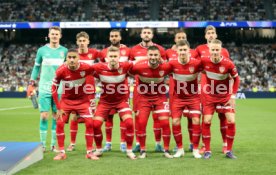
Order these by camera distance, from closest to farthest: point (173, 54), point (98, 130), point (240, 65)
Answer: point (98, 130), point (173, 54), point (240, 65)

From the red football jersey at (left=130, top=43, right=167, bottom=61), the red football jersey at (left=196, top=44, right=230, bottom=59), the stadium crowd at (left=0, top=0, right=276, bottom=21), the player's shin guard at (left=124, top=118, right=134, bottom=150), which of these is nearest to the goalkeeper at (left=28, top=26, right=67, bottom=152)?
the red football jersey at (left=130, top=43, right=167, bottom=61)

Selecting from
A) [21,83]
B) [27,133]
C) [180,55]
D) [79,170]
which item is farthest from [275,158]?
[21,83]

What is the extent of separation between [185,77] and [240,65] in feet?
95.1

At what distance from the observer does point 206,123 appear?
7777mm

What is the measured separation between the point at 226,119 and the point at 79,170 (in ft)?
9.45

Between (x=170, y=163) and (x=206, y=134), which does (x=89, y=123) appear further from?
(x=206, y=134)

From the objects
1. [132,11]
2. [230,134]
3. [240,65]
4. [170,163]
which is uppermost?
[132,11]

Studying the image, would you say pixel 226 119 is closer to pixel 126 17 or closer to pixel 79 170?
pixel 79 170

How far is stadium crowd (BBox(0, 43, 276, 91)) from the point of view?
33.9 metres

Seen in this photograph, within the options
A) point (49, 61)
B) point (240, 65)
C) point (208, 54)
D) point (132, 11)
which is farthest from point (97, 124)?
point (132, 11)

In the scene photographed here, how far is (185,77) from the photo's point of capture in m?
7.88

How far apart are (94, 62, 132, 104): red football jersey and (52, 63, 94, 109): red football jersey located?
0.19 metres

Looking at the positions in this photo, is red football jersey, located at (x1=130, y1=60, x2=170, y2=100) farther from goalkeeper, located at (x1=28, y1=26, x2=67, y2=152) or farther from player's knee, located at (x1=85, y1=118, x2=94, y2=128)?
goalkeeper, located at (x1=28, y1=26, x2=67, y2=152)

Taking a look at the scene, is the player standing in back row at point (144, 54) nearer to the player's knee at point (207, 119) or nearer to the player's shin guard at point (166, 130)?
the player's shin guard at point (166, 130)
